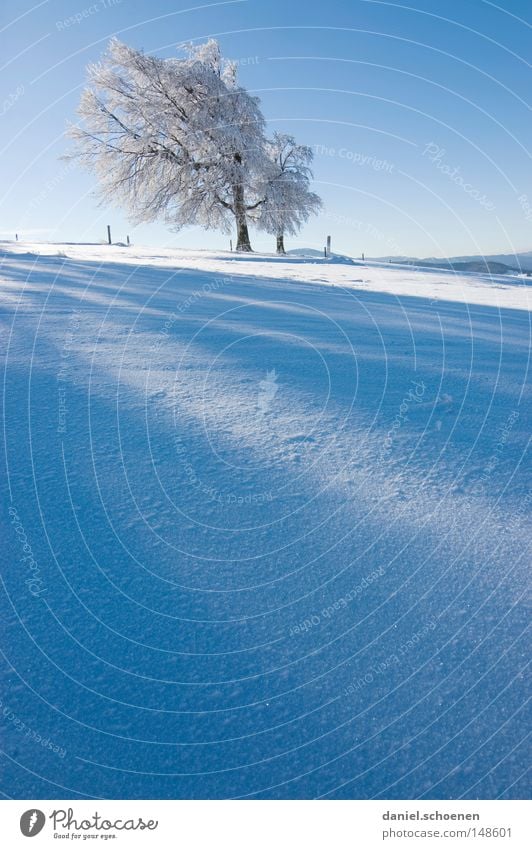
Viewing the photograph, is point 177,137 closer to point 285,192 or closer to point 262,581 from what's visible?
point 285,192

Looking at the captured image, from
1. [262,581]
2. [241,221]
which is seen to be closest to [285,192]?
[241,221]

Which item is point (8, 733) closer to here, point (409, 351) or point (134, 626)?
point (134, 626)

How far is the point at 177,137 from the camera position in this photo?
19750 millimetres

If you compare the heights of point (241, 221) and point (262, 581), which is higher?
point (241, 221)

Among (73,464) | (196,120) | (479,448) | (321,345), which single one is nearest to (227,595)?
(73,464)

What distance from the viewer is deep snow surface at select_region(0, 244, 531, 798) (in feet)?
3.55

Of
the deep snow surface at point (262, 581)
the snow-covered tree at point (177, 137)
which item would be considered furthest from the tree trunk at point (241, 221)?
the deep snow surface at point (262, 581)

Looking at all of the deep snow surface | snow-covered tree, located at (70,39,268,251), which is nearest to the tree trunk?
snow-covered tree, located at (70,39,268,251)

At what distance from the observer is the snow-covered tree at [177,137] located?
62.5 feet

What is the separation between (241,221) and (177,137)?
464 centimetres

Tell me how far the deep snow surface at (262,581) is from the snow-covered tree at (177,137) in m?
20.3

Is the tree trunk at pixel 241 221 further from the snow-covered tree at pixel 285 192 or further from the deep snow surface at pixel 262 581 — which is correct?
the deep snow surface at pixel 262 581

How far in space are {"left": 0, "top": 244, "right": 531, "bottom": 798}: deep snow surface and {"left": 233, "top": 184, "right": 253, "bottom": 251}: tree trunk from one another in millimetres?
21425

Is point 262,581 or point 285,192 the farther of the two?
point 285,192
